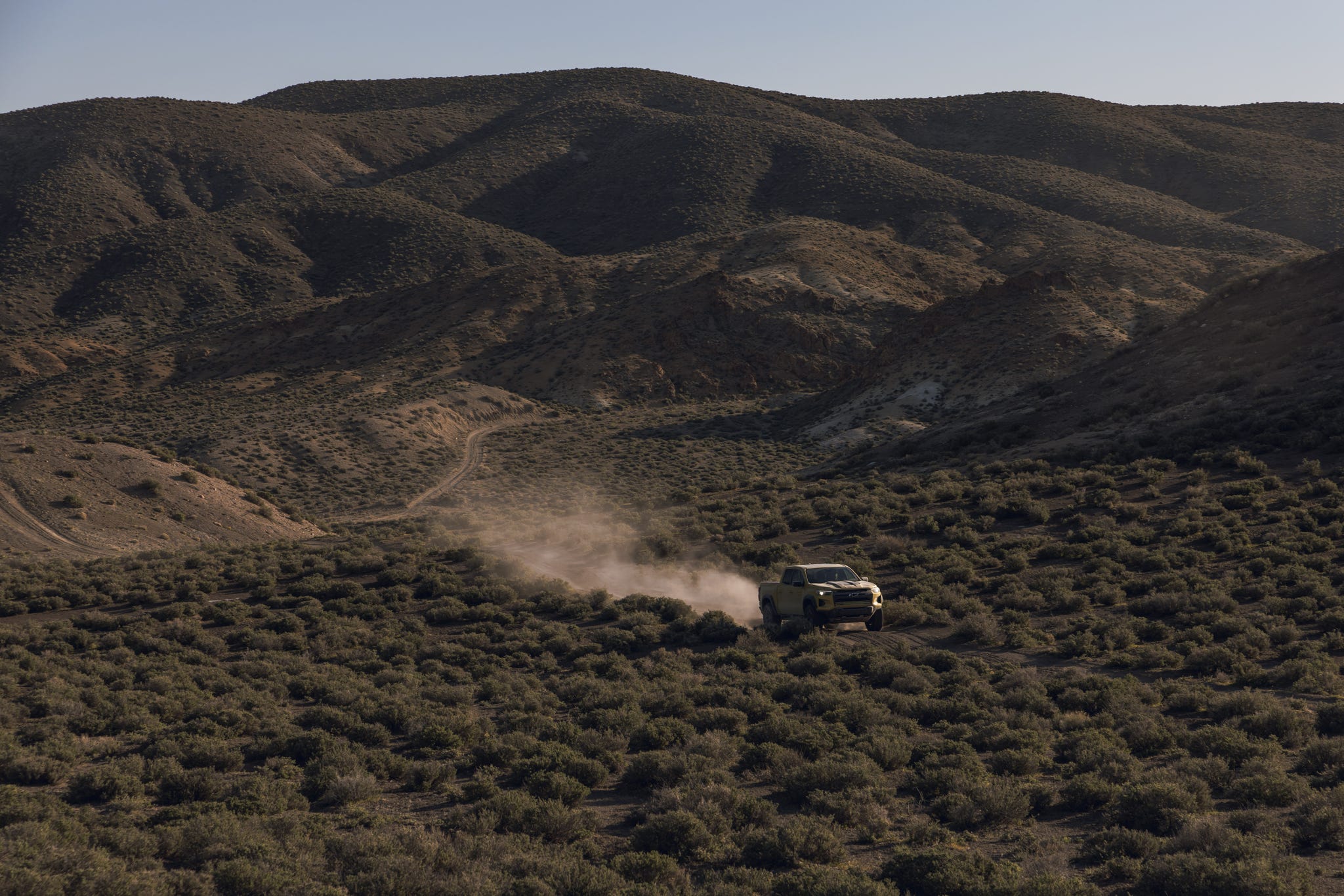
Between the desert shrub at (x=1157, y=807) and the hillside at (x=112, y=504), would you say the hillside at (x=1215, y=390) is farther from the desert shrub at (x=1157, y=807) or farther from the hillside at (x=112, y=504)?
the hillside at (x=112, y=504)

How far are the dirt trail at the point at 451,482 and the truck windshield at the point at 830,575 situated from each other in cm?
2856

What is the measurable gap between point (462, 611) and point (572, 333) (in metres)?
59.1

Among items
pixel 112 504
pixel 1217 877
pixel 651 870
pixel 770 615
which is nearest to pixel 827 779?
pixel 651 870

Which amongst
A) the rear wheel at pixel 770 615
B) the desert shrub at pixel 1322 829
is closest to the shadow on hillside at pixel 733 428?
the rear wheel at pixel 770 615

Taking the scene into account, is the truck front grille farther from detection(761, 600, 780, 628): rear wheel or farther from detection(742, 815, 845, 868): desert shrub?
detection(742, 815, 845, 868): desert shrub

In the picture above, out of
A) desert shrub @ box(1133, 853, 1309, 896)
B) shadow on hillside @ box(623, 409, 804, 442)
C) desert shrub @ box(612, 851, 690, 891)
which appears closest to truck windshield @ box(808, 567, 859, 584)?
desert shrub @ box(612, 851, 690, 891)

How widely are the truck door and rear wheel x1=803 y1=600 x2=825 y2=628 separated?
0.23 metres

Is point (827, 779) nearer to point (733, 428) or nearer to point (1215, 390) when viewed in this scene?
point (1215, 390)

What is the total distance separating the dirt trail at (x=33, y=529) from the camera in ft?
104

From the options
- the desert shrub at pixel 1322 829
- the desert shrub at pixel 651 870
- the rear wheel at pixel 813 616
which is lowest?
the rear wheel at pixel 813 616

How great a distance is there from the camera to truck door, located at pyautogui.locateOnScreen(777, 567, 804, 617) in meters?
19.0

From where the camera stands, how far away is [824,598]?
1844cm

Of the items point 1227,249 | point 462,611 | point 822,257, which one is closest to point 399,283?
point 822,257

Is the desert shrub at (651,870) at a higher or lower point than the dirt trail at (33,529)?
higher
